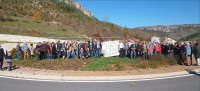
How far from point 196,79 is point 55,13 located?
234ft

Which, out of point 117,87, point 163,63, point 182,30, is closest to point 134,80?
point 117,87

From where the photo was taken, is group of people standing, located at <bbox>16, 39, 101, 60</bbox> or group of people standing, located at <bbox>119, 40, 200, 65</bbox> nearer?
group of people standing, located at <bbox>119, 40, 200, 65</bbox>

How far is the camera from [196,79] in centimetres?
1440

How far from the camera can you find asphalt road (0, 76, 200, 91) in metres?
11.9

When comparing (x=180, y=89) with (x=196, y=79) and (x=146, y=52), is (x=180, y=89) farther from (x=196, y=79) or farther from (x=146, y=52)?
(x=146, y=52)

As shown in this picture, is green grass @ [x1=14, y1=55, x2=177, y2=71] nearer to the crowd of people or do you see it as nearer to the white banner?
the crowd of people

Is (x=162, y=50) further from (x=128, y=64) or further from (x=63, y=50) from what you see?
(x=63, y=50)

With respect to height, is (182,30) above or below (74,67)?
above

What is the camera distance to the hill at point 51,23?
48744 millimetres

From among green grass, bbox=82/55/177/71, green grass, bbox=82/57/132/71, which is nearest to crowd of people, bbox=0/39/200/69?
green grass, bbox=82/55/177/71

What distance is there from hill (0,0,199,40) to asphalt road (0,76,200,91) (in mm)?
28205

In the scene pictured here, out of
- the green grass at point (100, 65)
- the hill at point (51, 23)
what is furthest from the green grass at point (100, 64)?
the hill at point (51, 23)

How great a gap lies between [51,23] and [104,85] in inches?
2029

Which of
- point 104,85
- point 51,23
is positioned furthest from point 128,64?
point 51,23
